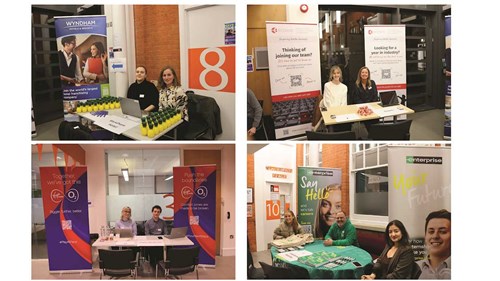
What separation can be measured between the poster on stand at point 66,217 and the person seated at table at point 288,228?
1.47 m

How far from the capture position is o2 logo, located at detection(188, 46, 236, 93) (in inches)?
135

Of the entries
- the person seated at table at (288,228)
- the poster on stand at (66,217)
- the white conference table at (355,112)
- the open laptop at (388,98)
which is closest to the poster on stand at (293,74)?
the white conference table at (355,112)

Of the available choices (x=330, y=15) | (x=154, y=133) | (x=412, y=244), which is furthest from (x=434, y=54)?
(x=154, y=133)

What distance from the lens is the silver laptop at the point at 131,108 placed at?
356cm

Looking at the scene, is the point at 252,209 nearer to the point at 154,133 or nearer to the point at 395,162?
the point at 154,133

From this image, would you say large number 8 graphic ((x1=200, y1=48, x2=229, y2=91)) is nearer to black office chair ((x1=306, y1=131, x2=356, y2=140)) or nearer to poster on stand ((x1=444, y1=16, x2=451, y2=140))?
black office chair ((x1=306, y1=131, x2=356, y2=140))

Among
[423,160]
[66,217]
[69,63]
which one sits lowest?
[66,217]

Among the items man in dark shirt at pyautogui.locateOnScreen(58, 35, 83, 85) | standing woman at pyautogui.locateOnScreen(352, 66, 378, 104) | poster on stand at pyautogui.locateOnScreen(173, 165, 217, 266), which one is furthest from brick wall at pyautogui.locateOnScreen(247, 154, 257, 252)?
man in dark shirt at pyautogui.locateOnScreen(58, 35, 83, 85)

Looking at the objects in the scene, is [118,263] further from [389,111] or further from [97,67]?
[389,111]

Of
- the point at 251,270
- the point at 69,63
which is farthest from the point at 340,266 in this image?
the point at 69,63

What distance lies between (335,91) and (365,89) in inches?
9.7

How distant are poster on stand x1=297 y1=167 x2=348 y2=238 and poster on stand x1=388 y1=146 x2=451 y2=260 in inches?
16.5

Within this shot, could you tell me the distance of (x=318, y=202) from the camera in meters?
3.56

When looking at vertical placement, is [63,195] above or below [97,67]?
below
